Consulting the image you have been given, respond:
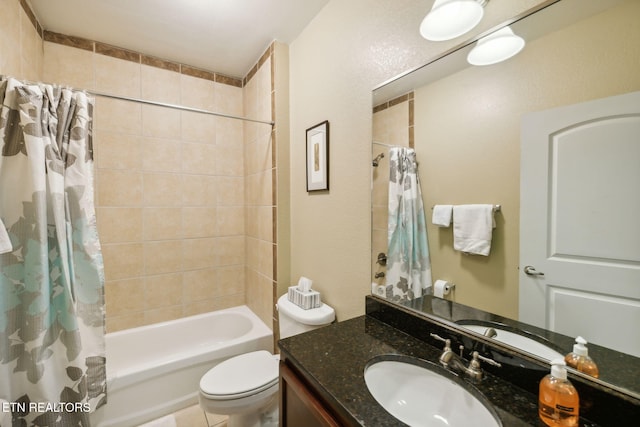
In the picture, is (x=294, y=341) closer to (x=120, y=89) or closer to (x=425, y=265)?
(x=425, y=265)

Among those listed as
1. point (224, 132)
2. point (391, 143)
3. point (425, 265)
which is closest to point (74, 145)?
point (224, 132)

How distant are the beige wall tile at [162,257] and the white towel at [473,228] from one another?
2128 mm

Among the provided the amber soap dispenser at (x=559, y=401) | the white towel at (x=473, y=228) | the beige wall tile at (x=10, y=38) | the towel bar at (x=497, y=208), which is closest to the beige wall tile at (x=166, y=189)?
the beige wall tile at (x=10, y=38)

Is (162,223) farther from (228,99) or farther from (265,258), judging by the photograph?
(228,99)

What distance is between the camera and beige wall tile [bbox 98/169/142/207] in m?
1.96

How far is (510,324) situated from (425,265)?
1.02ft

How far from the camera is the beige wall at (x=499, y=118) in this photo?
60cm

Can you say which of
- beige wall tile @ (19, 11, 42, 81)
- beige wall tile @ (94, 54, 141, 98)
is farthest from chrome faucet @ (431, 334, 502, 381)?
beige wall tile @ (94, 54, 141, 98)

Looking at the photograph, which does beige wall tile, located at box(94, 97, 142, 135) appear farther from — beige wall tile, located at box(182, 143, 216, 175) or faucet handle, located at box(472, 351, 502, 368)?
faucet handle, located at box(472, 351, 502, 368)

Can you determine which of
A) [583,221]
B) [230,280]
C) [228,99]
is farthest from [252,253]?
[583,221]

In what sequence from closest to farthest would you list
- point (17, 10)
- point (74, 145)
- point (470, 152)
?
point (470, 152)
point (74, 145)
point (17, 10)

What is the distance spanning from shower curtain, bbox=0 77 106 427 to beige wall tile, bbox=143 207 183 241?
32.5 inches

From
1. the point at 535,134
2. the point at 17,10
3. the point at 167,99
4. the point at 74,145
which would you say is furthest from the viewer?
the point at 167,99

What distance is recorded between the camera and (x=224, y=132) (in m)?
2.40
